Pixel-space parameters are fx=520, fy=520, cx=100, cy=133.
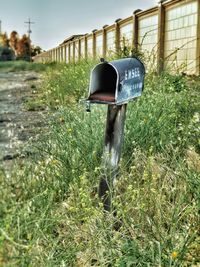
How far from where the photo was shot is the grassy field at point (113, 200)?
7.91 feet

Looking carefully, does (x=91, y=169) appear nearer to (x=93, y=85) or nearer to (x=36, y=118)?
(x=93, y=85)

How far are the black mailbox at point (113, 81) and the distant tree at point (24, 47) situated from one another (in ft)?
244

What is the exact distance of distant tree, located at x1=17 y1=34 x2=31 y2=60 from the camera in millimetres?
76938

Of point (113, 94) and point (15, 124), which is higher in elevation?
point (113, 94)

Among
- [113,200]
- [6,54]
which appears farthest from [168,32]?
[6,54]

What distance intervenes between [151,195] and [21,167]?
42.8 inches

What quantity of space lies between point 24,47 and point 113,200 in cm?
7720

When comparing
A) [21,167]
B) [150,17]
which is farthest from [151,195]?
[150,17]

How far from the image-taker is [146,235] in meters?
2.76

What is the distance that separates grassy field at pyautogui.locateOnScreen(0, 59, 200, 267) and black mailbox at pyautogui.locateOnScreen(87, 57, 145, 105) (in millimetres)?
474

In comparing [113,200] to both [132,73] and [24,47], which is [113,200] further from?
[24,47]

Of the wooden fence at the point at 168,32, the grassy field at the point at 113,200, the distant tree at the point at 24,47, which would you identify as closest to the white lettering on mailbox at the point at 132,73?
the grassy field at the point at 113,200

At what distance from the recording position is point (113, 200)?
9.66ft

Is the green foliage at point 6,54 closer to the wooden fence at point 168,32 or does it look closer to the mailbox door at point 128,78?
the wooden fence at point 168,32
